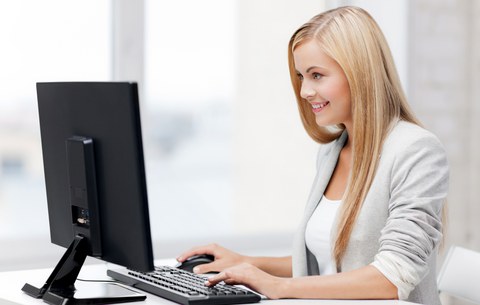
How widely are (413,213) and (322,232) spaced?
0.36 m

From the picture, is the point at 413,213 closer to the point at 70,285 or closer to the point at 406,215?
the point at 406,215

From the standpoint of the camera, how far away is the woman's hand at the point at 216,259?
2058 mm

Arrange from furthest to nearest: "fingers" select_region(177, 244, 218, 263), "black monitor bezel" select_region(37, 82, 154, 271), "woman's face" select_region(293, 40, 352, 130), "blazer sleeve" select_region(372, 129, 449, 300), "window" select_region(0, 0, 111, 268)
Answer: "window" select_region(0, 0, 111, 268) < "fingers" select_region(177, 244, 218, 263) < "woman's face" select_region(293, 40, 352, 130) < "blazer sleeve" select_region(372, 129, 449, 300) < "black monitor bezel" select_region(37, 82, 154, 271)

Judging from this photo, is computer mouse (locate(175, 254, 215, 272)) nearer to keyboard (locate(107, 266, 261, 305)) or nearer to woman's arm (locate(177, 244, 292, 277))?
woman's arm (locate(177, 244, 292, 277))

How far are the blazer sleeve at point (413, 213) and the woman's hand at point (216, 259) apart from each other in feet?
1.48

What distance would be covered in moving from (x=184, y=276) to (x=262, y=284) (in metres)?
0.21

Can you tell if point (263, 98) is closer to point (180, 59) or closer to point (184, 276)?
point (180, 59)

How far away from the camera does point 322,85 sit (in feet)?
6.69

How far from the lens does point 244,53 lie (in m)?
3.52

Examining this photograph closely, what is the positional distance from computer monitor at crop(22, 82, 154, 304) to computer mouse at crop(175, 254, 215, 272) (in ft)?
1.19

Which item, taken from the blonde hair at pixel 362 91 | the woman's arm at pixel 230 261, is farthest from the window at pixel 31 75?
the blonde hair at pixel 362 91

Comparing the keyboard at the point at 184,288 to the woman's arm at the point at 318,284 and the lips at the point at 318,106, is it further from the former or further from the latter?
the lips at the point at 318,106

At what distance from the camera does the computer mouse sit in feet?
6.88

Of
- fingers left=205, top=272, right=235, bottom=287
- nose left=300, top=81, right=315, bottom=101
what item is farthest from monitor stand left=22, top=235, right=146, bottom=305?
nose left=300, top=81, right=315, bottom=101
